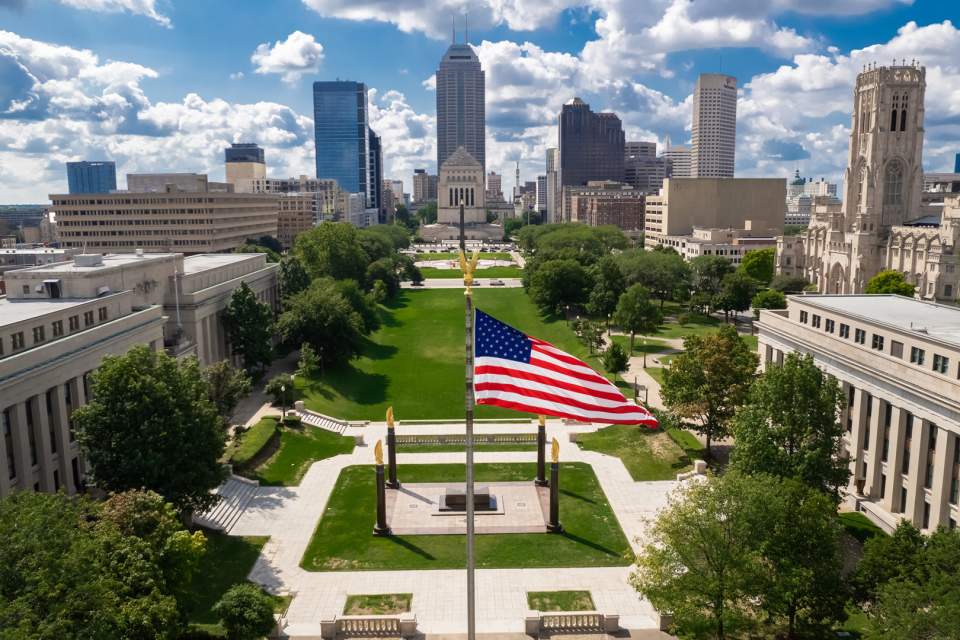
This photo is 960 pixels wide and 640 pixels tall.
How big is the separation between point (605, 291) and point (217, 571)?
76001mm

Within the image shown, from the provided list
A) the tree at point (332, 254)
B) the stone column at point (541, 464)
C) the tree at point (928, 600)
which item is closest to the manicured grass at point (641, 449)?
the stone column at point (541, 464)

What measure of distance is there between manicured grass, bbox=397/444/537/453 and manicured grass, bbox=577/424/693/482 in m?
4.78

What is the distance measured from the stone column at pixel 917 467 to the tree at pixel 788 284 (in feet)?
307

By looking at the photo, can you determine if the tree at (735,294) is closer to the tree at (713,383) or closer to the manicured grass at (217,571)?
the tree at (713,383)

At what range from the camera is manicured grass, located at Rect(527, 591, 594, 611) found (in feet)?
116

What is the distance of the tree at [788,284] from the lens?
129625 mm

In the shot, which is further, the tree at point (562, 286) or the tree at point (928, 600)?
the tree at point (562, 286)

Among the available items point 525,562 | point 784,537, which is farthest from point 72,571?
point 784,537

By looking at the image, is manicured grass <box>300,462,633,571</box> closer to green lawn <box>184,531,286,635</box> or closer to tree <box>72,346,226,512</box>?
green lawn <box>184,531,286,635</box>

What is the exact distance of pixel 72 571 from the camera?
77.5 ft

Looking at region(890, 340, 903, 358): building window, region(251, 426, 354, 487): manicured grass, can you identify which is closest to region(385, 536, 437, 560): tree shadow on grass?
region(251, 426, 354, 487): manicured grass

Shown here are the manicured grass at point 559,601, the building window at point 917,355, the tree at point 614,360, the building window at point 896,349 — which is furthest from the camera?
the tree at point 614,360

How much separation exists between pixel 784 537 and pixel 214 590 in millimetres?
27211

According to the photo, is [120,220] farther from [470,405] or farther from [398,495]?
[470,405]
